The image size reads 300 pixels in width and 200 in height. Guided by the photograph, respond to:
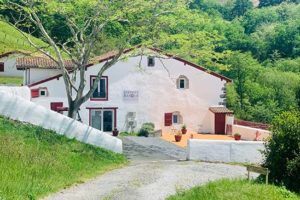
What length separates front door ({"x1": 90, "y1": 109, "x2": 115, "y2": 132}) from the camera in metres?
38.1

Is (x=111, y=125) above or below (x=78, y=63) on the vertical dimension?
below

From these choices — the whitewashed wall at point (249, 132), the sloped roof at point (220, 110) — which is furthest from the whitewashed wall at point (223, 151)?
the sloped roof at point (220, 110)

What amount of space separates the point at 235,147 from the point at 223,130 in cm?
1626

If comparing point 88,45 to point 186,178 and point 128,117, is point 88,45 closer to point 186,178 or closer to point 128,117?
point 186,178

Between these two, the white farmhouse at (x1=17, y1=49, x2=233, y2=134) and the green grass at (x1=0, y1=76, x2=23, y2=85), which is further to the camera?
the green grass at (x1=0, y1=76, x2=23, y2=85)

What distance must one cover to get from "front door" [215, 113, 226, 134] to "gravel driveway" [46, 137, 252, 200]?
13400mm

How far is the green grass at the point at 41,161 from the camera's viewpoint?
1405 centimetres

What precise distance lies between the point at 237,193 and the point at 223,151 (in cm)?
1035

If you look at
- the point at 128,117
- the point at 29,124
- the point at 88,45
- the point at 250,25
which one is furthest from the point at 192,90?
the point at 250,25

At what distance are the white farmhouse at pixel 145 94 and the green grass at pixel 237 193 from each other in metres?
22.9

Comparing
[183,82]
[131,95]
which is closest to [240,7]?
[183,82]

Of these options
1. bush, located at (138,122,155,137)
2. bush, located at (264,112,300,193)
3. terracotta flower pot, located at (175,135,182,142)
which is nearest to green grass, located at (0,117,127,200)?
bush, located at (264,112,300,193)

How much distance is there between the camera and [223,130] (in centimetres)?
4019

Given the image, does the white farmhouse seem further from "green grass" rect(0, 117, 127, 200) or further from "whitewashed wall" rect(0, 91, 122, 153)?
"green grass" rect(0, 117, 127, 200)
